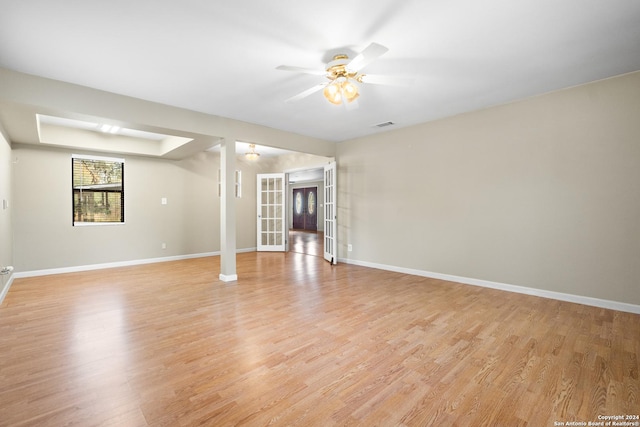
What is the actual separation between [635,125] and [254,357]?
4610 mm

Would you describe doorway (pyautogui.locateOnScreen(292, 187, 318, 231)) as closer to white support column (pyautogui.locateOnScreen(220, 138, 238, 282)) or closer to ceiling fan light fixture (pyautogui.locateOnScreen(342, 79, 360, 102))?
white support column (pyautogui.locateOnScreen(220, 138, 238, 282))

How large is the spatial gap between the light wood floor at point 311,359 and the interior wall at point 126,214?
130 centimetres

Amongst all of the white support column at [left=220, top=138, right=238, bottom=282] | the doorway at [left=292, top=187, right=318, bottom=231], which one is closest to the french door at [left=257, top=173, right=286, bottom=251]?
the white support column at [left=220, top=138, right=238, bottom=282]

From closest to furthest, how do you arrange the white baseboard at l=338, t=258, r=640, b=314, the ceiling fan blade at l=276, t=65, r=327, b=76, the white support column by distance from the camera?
1. the ceiling fan blade at l=276, t=65, r=327, b=76
2. the white baseboard at l=338, t=258, r=640, b=314
3. the white support column

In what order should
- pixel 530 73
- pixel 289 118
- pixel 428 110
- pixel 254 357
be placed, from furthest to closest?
pixel 289 118 → pixel 428 110 → pixel 530 73 → pixel 254 357

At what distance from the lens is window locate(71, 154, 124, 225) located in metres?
5.27

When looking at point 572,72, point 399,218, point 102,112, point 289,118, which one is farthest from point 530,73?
point 102,112

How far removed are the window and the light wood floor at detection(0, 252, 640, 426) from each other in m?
1.89

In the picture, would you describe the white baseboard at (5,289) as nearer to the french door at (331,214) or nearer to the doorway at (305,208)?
the french door at (331,214)

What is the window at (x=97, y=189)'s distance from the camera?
17.3 feet

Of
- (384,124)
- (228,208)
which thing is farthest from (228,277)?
(384,124)

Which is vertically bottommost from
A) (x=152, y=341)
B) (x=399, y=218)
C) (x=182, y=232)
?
(x=152, y=341)

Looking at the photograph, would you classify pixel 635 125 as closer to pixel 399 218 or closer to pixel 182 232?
pixel 399 218

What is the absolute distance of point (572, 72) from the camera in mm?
3012
